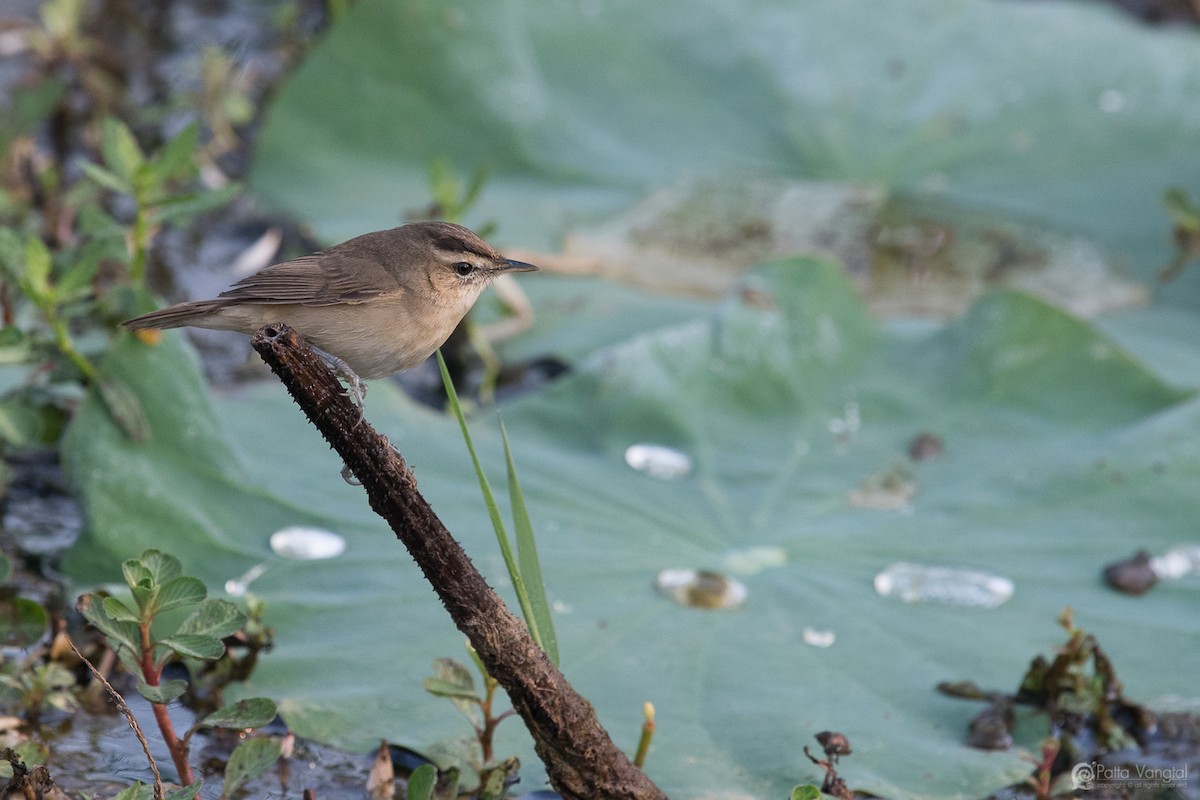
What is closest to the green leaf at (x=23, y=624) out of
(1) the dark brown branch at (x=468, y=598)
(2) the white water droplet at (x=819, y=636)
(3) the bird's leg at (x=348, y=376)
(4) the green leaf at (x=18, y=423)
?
(4) the green leaf at (x=18, y=423)

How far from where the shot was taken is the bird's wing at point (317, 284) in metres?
3.42

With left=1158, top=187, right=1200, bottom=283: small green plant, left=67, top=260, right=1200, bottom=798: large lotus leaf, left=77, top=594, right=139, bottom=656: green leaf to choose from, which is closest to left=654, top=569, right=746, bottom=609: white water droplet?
left=67, top=260, right=1200, bottom=798: large lotus leaf

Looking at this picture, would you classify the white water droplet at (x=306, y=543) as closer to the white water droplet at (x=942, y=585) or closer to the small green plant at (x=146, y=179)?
the small green plant at (x=146, y=179)

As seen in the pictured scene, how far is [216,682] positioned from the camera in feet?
11.8

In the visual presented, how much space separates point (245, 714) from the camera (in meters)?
3.10

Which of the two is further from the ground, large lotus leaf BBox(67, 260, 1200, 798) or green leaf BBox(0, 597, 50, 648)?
large lotus leaf BBox(67, 260, 1200, 798)

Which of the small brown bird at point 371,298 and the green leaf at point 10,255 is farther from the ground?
the green leaf at point 10,255

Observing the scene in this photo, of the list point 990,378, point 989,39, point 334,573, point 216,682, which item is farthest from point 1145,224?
point 216,682

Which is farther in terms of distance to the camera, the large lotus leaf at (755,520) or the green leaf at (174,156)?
the green leaf at (174,156)

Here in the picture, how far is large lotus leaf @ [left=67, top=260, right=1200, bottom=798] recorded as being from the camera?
11.6 ft

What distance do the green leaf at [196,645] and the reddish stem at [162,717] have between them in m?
0.07

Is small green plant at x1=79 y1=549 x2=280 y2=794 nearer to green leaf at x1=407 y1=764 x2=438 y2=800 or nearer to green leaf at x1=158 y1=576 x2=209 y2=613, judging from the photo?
green leaf at x1=158 y1=576 x2=209 y2=613

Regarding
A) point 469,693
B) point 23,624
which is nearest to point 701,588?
point 469,693

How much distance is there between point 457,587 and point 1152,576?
229cm
